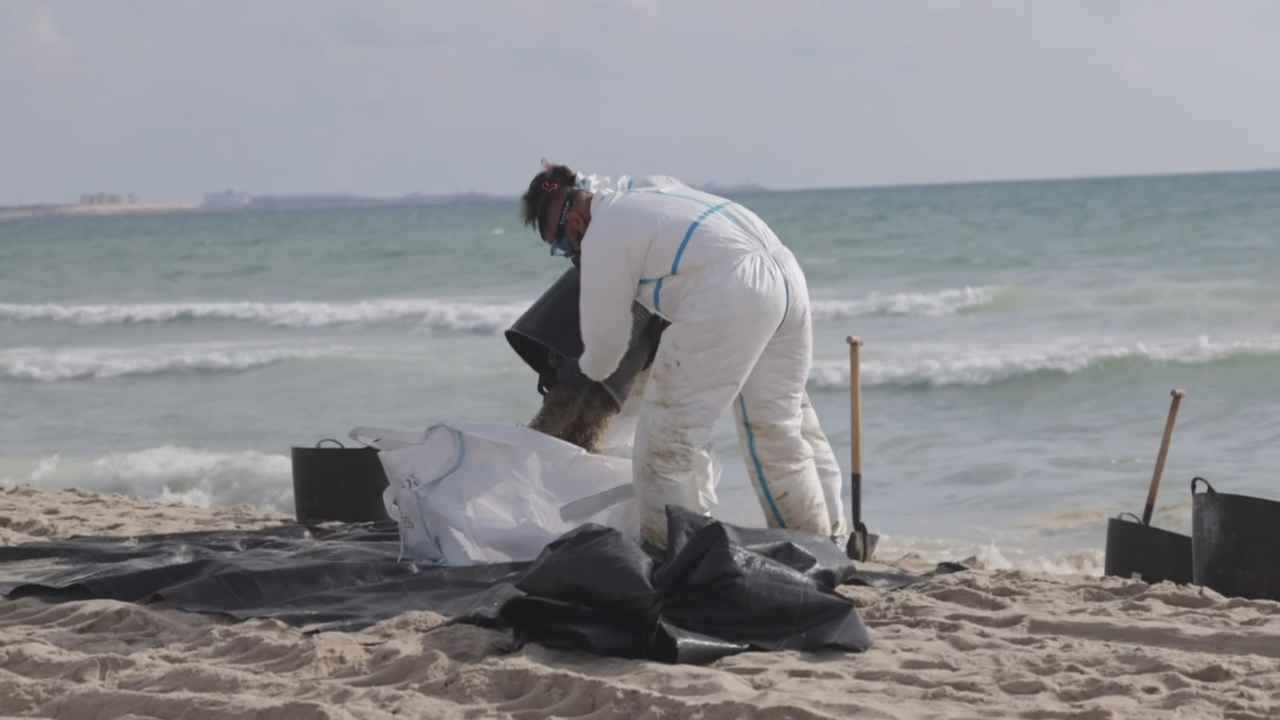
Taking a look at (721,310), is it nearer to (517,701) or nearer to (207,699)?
(517,701)

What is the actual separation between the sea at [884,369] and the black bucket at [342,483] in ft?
5.87

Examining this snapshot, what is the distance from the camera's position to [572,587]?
12.3 ft

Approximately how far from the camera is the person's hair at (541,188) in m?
4.75

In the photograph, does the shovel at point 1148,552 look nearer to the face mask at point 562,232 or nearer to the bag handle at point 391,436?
the face mask at point 562,232

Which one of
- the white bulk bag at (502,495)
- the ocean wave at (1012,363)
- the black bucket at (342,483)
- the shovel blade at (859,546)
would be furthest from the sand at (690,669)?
the ocean wave at (1012,363)

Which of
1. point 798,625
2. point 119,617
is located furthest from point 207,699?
point 798,625

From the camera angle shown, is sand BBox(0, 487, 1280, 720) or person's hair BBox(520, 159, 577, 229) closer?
sand BBox(0, 487, 1280, 720)

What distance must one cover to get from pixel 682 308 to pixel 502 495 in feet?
2.91

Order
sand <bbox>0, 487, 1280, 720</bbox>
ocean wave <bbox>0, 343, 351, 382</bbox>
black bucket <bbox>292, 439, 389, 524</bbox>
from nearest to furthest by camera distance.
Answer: sand <bbox>0, 487, 1280, 720</bbox> → black bucket <bbox>292, 439, 389, 524</bbox> → ocean wave <bbox>0, 343, 351, 382</bbox>

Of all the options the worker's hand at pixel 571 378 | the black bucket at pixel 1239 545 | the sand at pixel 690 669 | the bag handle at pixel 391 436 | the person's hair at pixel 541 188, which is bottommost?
the sand at pixel 690 669

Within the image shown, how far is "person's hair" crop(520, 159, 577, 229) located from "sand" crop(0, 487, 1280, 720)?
141 cm

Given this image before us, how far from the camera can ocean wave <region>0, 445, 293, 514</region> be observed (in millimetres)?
7973

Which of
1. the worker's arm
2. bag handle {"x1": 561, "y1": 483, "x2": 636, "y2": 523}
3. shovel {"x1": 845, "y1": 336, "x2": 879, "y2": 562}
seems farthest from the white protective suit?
shovel {"x1": 845, "y1": 336, "x2": 879, "y2": 562}

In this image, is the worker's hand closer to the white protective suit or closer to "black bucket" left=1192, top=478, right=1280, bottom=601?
the white protective suit
